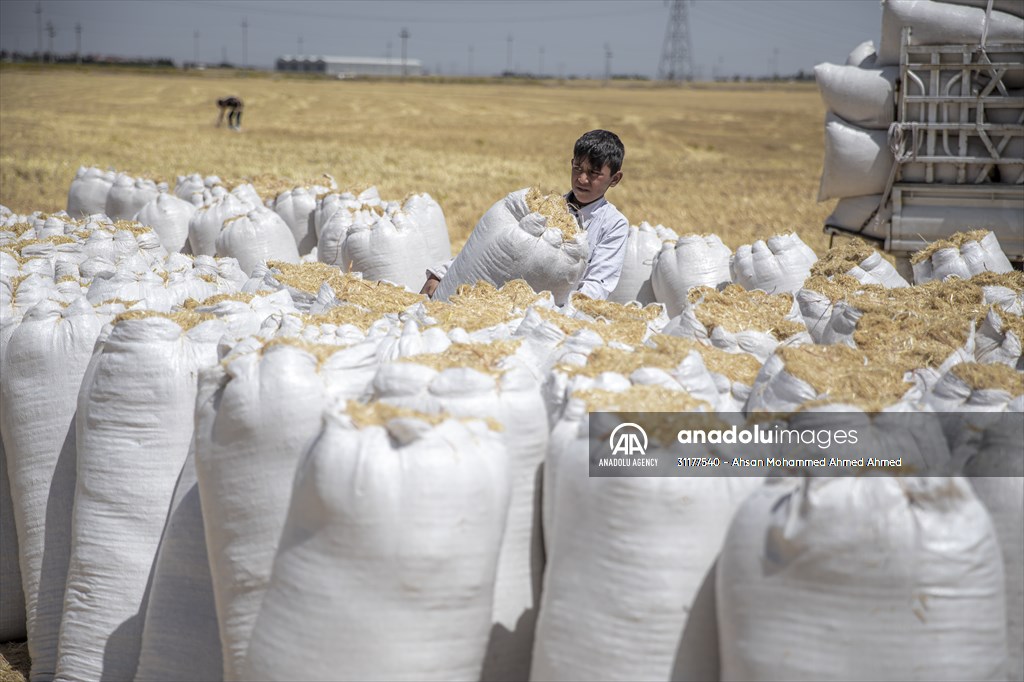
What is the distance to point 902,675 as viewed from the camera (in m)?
1.50

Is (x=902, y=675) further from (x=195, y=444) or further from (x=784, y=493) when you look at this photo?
(x=195, y=444)

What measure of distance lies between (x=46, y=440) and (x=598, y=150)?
84.9 inches

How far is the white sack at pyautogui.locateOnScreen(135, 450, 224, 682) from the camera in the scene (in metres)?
2.13

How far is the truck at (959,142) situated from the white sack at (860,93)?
8 centimetres

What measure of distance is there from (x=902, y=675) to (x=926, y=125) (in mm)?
4923

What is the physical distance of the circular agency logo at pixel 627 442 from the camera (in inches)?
66.6

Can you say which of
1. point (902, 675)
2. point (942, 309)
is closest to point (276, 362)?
point (902, 675)

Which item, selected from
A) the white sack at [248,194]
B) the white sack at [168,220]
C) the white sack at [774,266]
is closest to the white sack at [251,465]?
the white sack at [774,266]

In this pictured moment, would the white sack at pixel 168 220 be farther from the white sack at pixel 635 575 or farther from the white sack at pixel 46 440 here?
the white sack at pixel 635 575

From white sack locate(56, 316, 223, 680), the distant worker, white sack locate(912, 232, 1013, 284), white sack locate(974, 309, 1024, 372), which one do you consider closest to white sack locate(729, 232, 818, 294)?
white sack locate(912, 232, 1013, 284)

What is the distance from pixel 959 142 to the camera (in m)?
5.74

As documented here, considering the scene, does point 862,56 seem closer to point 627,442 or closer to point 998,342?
point 998,342

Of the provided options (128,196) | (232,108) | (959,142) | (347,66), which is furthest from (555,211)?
(347,66)

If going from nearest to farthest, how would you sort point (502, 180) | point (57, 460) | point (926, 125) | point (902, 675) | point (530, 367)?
point (902, 675)
point (530, 367)
point (57, 460)
point (926, 125)
point (502, 180)
